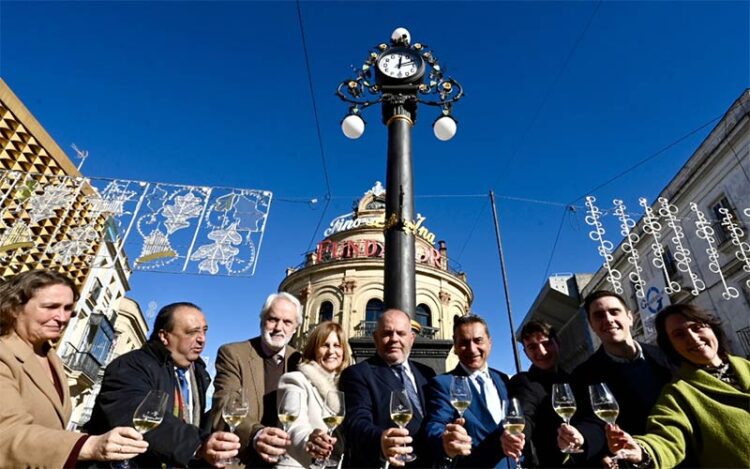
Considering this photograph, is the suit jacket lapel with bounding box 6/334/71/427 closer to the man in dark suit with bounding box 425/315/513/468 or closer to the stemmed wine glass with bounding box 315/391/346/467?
the stemmed wine glass with bounding box 315/391/346/467

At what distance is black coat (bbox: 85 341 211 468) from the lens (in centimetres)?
215

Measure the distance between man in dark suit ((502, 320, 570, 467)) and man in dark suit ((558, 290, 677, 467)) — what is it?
155 millimetres

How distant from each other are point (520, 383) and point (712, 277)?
15.0m

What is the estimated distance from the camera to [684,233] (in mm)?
14523

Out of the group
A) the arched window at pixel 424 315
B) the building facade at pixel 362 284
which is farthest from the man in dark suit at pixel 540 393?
the arched window at pixel 424 315

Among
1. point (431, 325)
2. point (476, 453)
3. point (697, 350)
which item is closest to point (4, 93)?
point (476, 453)

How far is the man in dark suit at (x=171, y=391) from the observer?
2.14 metres

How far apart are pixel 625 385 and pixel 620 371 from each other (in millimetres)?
97

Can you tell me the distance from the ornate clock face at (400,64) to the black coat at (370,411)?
6.35 m

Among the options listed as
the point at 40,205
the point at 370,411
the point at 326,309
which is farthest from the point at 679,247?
the point at 326,309

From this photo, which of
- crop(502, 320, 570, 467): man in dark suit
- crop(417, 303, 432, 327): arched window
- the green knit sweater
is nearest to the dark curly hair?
the green knit sweater

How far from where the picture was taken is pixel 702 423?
2.23m

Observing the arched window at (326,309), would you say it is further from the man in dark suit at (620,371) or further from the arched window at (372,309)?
the man in dark suit at (620,371)

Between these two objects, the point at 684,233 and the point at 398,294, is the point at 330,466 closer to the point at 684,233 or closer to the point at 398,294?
the point at 398,294
